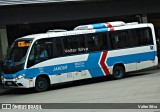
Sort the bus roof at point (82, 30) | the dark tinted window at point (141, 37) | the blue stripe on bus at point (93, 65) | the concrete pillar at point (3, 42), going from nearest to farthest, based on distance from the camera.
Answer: the blue stripe on bus at point (93, 65) < the bus roof at point (82, 30) < the dark tinted window at point (141, 37) < the concrete pillar at point (3, 42)

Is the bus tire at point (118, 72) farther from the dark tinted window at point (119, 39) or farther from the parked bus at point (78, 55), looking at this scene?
the dark tinted window at point (119, 39)

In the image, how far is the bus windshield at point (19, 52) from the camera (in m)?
17.6

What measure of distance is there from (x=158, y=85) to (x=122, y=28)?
19.3 feet

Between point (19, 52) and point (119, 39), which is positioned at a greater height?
point (119, 39)

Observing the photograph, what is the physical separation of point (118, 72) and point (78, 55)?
106 inches

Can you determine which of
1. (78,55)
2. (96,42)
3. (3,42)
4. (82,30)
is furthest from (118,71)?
(3,42)

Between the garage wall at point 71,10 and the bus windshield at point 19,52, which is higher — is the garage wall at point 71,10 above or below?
above

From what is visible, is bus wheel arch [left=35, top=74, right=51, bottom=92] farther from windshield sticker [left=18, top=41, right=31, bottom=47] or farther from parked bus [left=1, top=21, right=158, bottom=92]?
windshield sticker [left=18, top=41, right=31, bottom=47]

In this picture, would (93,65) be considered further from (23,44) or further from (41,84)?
(23,44)

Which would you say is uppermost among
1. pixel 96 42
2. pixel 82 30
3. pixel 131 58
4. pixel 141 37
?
pixel 82 30

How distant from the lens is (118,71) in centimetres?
2042

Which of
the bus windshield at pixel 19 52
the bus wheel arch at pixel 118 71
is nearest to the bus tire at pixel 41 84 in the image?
the bus windshield at pixel 19 52

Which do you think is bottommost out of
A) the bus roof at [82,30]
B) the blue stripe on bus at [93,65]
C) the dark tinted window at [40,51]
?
the blue stripe on bus at [93,65]

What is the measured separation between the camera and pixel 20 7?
23.7m
